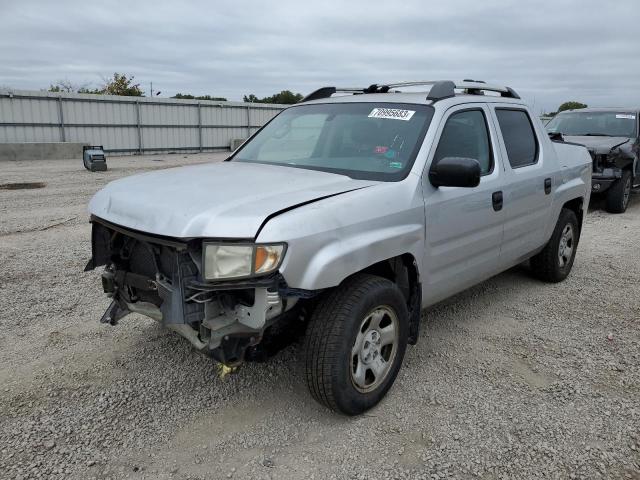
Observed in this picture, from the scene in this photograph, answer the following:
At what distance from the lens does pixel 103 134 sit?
2147 centimetres

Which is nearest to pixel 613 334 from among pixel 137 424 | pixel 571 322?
pixel 571 322

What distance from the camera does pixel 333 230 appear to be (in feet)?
Result: 8.91

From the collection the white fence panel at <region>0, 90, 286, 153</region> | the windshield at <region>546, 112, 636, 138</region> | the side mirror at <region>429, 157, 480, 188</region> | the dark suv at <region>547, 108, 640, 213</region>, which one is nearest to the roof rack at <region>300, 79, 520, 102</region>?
the side mirror at <region>429, 157, 480, 188</region>

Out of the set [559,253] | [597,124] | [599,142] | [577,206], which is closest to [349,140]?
[559,253]

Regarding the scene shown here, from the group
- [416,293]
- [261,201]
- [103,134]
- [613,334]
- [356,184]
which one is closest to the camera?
[261,201]

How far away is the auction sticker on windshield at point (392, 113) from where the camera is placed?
365 centimetres

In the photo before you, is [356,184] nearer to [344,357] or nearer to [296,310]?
[296,310]

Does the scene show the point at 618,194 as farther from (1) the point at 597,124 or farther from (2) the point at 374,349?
(2) the point at 374,349

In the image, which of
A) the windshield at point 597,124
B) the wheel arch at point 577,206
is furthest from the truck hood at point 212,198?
the windshield at point 597,124

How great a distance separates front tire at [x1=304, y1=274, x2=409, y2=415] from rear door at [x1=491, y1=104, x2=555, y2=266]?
1553mm

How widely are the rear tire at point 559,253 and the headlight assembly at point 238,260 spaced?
11.9 ft

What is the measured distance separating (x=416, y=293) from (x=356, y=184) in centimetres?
83

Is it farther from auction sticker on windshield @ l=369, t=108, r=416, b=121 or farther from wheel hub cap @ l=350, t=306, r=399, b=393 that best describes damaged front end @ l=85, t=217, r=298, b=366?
auction sticker on windshield @ l=369, t=108, r=416, b=121

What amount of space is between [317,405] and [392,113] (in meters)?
2.02
